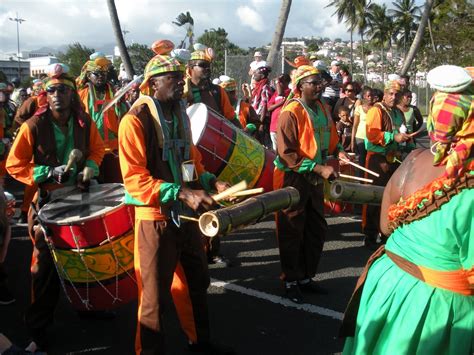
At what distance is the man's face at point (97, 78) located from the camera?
678 cm

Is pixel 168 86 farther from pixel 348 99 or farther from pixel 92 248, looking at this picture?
pixel 348 99

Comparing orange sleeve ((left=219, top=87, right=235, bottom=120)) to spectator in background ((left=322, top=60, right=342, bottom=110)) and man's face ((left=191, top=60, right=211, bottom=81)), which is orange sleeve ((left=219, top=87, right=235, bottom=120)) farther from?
spectator in background ((left=322, top=60, right=342, bottom=110))

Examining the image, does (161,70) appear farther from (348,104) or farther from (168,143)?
(348,104)

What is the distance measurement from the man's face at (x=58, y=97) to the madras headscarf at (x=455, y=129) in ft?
9.68

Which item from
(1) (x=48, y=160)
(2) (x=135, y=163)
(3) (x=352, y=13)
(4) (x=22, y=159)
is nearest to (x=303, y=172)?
(2) (x=135, y=163)

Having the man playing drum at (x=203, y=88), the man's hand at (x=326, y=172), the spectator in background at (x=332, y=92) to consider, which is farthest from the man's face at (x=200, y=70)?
the spectator in background at (x=332, y=92)

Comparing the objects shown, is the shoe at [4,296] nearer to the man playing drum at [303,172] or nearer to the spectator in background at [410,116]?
the man playing drum at [303,172]

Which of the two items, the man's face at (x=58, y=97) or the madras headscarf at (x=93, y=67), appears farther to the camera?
the madras headscarf at (x=93, y=67)

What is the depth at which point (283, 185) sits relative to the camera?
16.6 ft

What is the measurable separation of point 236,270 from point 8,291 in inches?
89.2

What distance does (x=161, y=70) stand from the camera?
3.52 metres

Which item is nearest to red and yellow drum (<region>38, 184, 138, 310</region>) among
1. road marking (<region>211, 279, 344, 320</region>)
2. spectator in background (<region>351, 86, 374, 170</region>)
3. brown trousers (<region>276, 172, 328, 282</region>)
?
road marking (<region>211, 279, 344, 320</region>)

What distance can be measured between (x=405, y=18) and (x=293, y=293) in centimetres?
5629

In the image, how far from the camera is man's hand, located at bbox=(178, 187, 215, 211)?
3.15 metres
